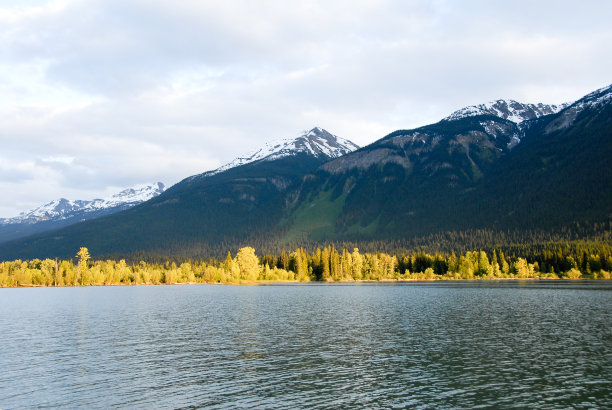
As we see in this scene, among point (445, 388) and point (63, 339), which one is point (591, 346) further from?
point (63, 339)

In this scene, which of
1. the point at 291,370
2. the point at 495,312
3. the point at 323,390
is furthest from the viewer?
the point at 495,312

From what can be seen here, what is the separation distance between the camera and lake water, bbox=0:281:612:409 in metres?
38.5

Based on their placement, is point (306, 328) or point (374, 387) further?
point (306, 328)

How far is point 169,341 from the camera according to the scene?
64.9 meters

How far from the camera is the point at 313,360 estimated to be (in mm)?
51875

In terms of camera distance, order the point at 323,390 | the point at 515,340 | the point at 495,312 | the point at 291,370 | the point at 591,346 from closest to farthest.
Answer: the point at 323,390
the point at 291,370
the point at 591,346
the point at 515,340
the point at 495,312

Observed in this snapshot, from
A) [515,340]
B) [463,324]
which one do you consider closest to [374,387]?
[515,340]

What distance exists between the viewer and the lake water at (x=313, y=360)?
38.5 m

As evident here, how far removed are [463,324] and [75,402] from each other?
58.2 m

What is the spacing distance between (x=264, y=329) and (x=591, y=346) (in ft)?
142

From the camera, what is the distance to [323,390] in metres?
40.3

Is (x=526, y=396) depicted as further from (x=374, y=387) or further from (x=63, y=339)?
(x=63, y=339)

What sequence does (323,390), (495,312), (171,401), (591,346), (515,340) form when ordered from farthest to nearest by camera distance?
1. (495,312)
2. (515,340)
3. (591,346)
4. (323,390)
5. (171,401)

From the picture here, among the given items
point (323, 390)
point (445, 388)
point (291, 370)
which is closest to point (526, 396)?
point (445, 388)
